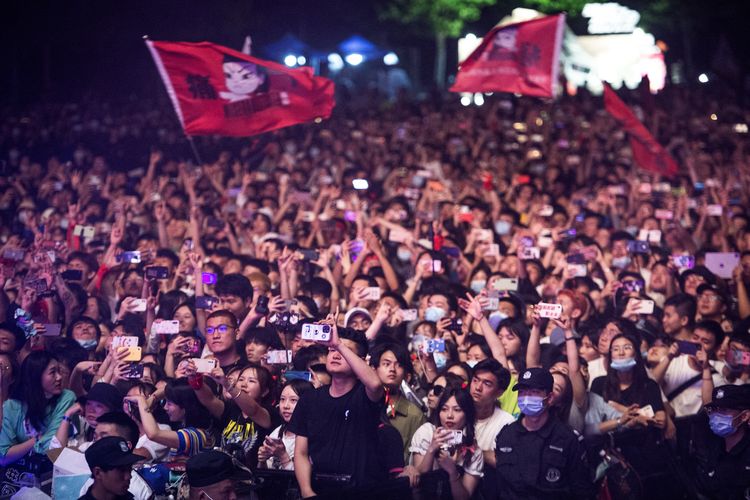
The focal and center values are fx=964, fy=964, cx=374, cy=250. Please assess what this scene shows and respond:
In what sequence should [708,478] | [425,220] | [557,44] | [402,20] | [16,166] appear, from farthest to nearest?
1. [402,20]
2. [16,166]
3. [557,44]
4. [425,220]
5. [708,478]

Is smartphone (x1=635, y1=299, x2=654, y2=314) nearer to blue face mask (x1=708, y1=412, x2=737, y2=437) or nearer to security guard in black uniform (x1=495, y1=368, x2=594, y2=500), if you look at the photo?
blue face mask (x1=708, y1=412, x2=737, y2=437)

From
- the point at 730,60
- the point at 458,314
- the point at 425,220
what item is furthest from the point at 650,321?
the point at 730,60

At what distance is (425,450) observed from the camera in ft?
21.0

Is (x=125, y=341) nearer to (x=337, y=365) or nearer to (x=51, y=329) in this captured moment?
(x=51, y=329)

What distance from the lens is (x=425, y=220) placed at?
11562 millimetres

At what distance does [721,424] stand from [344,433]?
104 inches

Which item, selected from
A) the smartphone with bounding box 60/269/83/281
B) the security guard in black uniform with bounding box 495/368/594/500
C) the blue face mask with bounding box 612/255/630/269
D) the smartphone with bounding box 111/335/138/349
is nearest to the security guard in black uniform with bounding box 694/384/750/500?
the security guard in black uniform with bounding box 495/368/594/500

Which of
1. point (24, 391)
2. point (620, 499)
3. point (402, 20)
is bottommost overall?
point (402, 20)

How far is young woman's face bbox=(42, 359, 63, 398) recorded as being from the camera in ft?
23.2

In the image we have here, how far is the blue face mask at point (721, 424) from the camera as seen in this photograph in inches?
257

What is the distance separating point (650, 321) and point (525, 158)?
8.27 m

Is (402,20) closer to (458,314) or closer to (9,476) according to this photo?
(458,314)

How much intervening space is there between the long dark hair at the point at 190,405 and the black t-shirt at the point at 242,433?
13 centimetres

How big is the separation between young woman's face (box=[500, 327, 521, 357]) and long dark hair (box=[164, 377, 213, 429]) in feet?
8.72
